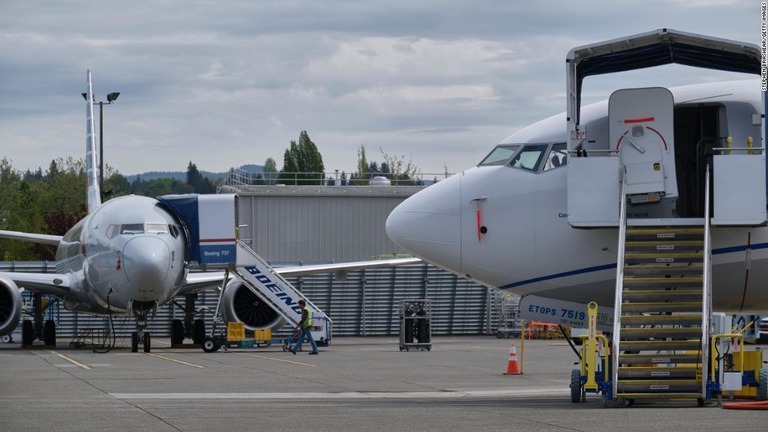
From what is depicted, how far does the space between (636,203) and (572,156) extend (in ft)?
3.73

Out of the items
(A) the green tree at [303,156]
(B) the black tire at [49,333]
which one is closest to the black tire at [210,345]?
(B) the black tire at [49,333]

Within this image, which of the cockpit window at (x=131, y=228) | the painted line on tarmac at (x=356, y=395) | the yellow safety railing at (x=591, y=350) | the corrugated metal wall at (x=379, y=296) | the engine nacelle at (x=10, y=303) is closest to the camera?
the yellow safety railing at (x=591, y=350)

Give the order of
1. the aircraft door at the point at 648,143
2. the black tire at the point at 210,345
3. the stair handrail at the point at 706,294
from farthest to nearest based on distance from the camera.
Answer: the black tire at the point at 210,345 → the aircraft door at the point at 648,143 → the stair handrail at the point at 706,294

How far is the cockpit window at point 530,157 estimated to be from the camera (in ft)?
56.4

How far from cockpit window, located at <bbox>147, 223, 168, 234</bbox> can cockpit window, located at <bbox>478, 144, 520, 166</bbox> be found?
17.4 m

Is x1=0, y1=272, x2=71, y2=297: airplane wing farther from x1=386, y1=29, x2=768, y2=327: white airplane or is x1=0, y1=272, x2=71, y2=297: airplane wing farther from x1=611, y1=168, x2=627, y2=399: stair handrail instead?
x1=611, y1=168, x2=627, y2=399: stair handrail

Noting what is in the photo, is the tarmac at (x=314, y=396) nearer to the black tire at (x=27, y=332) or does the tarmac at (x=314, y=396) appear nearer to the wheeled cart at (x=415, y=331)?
the wheeled cart at (x=415, y=331)

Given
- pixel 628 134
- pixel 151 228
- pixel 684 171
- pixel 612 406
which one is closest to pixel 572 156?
pixel 628 134

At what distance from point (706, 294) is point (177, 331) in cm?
2581

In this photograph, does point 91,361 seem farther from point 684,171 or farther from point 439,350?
point 684,171

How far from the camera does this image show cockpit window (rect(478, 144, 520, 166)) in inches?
690

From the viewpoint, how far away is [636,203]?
1670 cm

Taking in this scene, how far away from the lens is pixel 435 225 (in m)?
17.5

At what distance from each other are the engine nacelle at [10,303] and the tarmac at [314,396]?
1.29 meters
